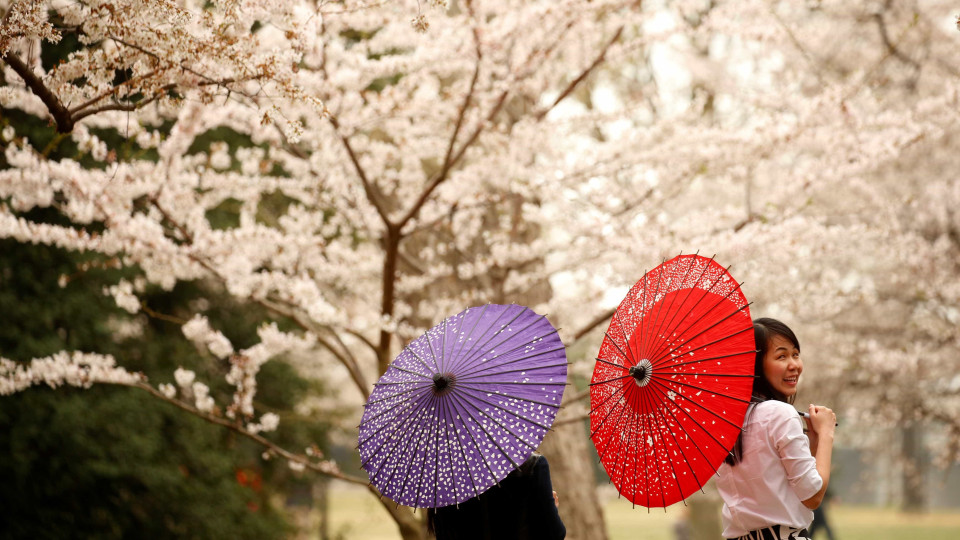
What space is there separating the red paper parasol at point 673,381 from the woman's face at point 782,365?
0.62 feet

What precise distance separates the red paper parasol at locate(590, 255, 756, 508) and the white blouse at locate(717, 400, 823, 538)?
0.12 meters

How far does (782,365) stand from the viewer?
246 centimetres

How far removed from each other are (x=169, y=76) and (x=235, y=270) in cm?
195

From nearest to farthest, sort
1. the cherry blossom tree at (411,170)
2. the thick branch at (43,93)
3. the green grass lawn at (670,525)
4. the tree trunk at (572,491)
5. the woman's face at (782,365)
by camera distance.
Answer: the woman's face at (782,365)
the thick branch at (43,93)
the cherry blossom tree at (411,170)
the tree trunk at (572,491)
the green grass lawn at (670,525)

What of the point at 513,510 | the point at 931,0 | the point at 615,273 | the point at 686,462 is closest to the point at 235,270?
the point at 615,273

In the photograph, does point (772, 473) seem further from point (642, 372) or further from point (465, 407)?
point (465, 407)

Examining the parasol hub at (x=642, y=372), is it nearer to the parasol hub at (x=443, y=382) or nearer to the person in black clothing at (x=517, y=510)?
the person in black clothing at (x=517, y=510)

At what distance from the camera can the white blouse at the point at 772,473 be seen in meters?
2.26

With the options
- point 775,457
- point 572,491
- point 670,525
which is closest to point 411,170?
point 572,491

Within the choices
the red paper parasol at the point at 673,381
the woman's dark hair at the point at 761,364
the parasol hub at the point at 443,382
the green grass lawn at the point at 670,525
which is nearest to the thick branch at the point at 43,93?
the parasol hub at the point at 443,382

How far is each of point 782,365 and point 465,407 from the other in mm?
1038

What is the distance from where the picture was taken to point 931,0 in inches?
346

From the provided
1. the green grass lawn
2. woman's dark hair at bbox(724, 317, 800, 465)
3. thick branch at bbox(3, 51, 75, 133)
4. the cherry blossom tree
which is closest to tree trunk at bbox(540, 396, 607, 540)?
the cherry blossom tree

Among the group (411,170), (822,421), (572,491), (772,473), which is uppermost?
(411,170)
